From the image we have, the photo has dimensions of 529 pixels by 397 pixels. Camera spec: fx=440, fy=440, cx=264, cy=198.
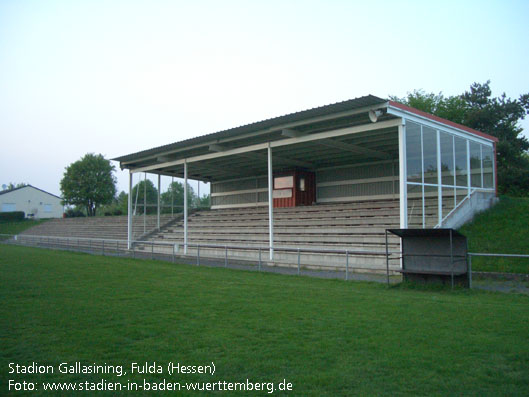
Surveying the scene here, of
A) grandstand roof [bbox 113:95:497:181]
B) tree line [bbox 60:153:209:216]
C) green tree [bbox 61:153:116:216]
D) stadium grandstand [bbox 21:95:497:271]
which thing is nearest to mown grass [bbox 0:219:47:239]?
tree line [bbox 60:153:209:216]

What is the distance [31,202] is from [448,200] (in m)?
64.5

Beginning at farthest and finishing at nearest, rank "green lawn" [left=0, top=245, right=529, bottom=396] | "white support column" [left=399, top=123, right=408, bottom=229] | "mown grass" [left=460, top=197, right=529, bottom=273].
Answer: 1. "white support column" [left=399, top=123, right=408, bottom=229]
2. "mown grass" [left=460, top=197, right=529, bottom=273]
3. "green lawn" [left=0, top=245, right=529, bottom=396]

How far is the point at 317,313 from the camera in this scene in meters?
7.50

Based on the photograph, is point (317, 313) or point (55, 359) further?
point (317, 313)

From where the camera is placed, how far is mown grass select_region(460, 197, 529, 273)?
495 inches

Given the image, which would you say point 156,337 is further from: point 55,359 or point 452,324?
point 452,324

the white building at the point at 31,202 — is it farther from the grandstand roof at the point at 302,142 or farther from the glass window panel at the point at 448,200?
the glass window panel at the point at 448,200

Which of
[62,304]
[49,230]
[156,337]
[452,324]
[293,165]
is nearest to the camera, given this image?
[156,337]

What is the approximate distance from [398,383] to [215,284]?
7.50 metres

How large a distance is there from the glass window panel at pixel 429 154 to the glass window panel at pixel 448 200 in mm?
1222

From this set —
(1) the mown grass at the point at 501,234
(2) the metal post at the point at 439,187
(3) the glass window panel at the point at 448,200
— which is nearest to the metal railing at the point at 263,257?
(2) the metal post at the point at 439,187

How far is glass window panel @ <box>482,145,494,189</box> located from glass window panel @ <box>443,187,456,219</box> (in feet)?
10.9

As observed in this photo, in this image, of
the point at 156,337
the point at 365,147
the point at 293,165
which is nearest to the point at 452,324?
the point at 156,337

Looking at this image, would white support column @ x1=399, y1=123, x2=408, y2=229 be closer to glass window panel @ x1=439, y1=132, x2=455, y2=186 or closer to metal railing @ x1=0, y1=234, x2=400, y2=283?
metal railing @ x1=0, y1=234, x2=400, y2=283
